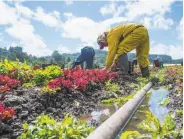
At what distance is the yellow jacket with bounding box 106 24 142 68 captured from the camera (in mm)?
10914

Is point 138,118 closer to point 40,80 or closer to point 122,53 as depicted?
point 40,80

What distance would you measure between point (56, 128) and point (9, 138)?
603mm

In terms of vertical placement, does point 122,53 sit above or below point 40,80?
above

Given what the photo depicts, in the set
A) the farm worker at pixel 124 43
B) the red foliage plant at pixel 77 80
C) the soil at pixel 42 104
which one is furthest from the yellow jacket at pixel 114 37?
the soil at pixel 42 104

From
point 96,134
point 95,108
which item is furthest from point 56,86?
point 96,134

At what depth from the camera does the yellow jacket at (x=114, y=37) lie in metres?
10.9

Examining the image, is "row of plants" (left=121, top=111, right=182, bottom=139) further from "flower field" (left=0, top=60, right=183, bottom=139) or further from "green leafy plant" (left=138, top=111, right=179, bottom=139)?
"flower field" (left=0, top=60, right=183, bottom=139)

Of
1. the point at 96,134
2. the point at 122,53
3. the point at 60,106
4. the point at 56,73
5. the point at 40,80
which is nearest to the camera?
the point at 96,134

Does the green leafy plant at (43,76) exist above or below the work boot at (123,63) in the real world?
below

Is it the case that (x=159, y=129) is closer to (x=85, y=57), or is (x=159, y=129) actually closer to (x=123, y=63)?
(x=123, y=63)

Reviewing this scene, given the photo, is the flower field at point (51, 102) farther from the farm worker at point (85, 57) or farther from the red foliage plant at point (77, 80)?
the farm worker at point (85, 57)

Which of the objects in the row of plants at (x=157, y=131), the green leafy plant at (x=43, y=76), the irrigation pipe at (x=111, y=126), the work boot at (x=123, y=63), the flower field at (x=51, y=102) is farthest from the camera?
the work boot at (x=123, y=63)

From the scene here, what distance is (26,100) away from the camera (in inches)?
209

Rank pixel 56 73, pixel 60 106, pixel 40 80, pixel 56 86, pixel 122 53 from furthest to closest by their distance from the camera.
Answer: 1. pixel 122 53
2. pixel 56 73
3. pixel 40 80
4. pixel 56 86
5. pixel 60 106
